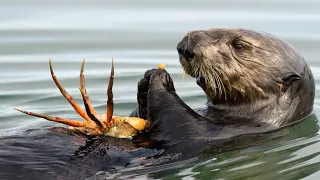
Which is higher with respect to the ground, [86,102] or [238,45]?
[238,45]

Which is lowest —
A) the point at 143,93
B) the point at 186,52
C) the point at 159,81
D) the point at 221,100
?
the point at 221,100

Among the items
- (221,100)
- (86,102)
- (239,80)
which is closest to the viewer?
(86,102)

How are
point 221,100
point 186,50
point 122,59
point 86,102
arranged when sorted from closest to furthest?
1. point 86,102
2. point 186,50
3. point 221,100
4. point 122,59

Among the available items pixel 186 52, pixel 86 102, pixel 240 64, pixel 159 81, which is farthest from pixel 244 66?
pixel 86 102

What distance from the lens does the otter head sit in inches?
265

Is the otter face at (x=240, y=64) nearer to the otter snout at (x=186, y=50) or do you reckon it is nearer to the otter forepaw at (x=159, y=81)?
the otter snout at (x=186, y=50)

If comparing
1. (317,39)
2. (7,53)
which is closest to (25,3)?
(7,53)

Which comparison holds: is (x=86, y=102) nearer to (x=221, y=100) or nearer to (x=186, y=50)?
(x=186, y=50)

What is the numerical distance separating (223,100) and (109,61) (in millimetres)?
3816

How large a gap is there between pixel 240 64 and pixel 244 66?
4 centimetres

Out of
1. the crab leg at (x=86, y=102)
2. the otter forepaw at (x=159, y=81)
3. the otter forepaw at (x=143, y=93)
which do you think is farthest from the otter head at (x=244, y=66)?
the crab leg at (x=86, y=102)

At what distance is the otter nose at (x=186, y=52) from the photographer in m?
6.66

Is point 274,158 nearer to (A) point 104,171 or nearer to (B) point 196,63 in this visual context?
(B) point 196,63

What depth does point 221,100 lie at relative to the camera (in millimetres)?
6957
